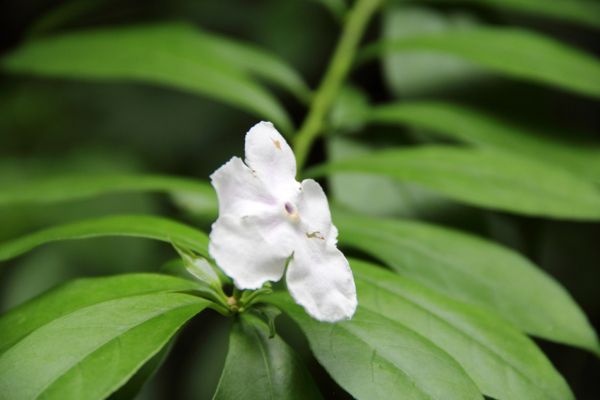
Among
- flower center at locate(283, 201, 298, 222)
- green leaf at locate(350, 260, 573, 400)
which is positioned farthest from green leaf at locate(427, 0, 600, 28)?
flower center at locate(283, 201, 298, 222)

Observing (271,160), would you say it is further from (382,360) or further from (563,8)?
(563,8)

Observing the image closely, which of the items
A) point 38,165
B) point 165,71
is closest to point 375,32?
point 165,71

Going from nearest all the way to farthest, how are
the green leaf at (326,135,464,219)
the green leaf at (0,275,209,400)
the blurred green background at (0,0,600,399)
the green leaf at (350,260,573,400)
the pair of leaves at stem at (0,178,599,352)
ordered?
the green leaf at (0,275,209,400)
the green leaf at (350,260,573,400)
the pair of leaves at stem at (0,178,599,352)
the green leaf at (326,135,464,219)
the blurred green background at (0,0,600,399)

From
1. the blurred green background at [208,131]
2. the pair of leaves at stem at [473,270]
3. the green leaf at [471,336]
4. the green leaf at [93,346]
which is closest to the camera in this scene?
the green leaf at [93,346]

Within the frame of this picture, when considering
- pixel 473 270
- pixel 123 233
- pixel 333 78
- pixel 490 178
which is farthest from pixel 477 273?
pixel 333 78

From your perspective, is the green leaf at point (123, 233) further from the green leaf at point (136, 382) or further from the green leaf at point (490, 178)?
the green leaf at point (490, 178)

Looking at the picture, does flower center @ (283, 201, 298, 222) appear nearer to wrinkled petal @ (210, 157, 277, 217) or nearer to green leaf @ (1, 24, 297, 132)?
wrinkled petal @ (210, 157, 277, 217)

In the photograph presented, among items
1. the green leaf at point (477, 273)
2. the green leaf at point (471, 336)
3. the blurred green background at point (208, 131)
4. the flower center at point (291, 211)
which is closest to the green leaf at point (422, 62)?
the blurred green background at point (208, 131)
